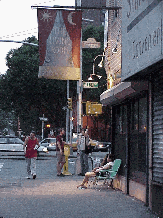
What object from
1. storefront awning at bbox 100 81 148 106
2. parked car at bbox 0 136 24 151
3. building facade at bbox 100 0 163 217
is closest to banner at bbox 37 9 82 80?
building facade at bbox 100 0 163 217

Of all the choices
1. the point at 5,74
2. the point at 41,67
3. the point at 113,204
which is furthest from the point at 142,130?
the point at 5,74

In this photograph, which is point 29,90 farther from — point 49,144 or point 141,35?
point 141,35

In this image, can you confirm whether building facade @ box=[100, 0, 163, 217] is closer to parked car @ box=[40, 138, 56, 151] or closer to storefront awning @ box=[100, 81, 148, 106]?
storefront awning @ box=[100, 81, 148, 106]

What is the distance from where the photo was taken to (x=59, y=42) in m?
20.8

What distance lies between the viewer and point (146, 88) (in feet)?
43.4

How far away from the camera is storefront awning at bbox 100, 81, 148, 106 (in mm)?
13258

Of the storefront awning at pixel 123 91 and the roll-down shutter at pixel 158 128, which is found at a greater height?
the storefront awning at pixel 123 91

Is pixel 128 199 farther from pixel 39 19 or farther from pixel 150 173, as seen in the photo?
pixel 39 19

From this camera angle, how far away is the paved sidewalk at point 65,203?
1146 cm

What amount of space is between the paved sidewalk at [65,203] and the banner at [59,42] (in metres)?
4.89

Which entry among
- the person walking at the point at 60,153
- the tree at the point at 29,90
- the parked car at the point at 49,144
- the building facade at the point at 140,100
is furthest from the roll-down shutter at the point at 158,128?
the tree at the point at 29,90

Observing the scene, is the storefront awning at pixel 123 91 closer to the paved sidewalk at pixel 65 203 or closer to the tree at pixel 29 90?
the paved sidewalk at pixel 65 203

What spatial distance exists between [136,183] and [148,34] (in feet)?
17.6

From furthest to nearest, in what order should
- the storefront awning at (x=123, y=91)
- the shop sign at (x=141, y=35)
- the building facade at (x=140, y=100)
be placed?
1. the storefront awning at (x=123, y=91)
2. the building facade at (x=140, y=100)
3. the shop sign at (x=141, y=35)
